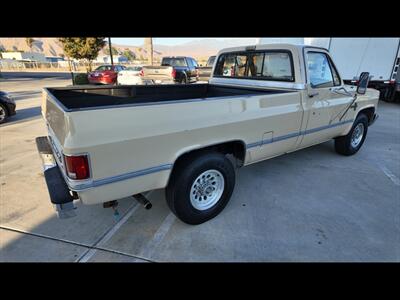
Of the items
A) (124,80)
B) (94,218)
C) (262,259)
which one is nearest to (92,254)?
(94,218)

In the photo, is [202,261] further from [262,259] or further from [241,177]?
[241,177]

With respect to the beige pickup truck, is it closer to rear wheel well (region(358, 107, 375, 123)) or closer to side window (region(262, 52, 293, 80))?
side window (region(262, 52, 293, 80))

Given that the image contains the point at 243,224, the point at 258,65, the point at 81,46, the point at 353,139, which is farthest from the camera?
the point at 81,46

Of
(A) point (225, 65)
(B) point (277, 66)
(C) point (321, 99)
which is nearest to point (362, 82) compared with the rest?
(C) point (321, 99)

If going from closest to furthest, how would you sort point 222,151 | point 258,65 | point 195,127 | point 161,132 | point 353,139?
point 161,132, point 195,127, point 222,151, point 258,65, point 353,139

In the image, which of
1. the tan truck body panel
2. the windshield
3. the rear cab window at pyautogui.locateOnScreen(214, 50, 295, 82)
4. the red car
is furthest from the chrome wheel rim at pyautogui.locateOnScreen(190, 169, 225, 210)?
the red car

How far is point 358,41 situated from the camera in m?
10.5

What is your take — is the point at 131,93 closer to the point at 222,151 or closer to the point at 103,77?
the point at 222,151

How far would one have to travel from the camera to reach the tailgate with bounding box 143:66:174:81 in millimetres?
10765

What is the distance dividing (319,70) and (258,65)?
2.89 feet

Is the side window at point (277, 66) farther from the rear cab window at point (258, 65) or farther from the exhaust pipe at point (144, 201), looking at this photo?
the exhaust pipe at point (144, 201)

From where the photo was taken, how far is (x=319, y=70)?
3811 mm
